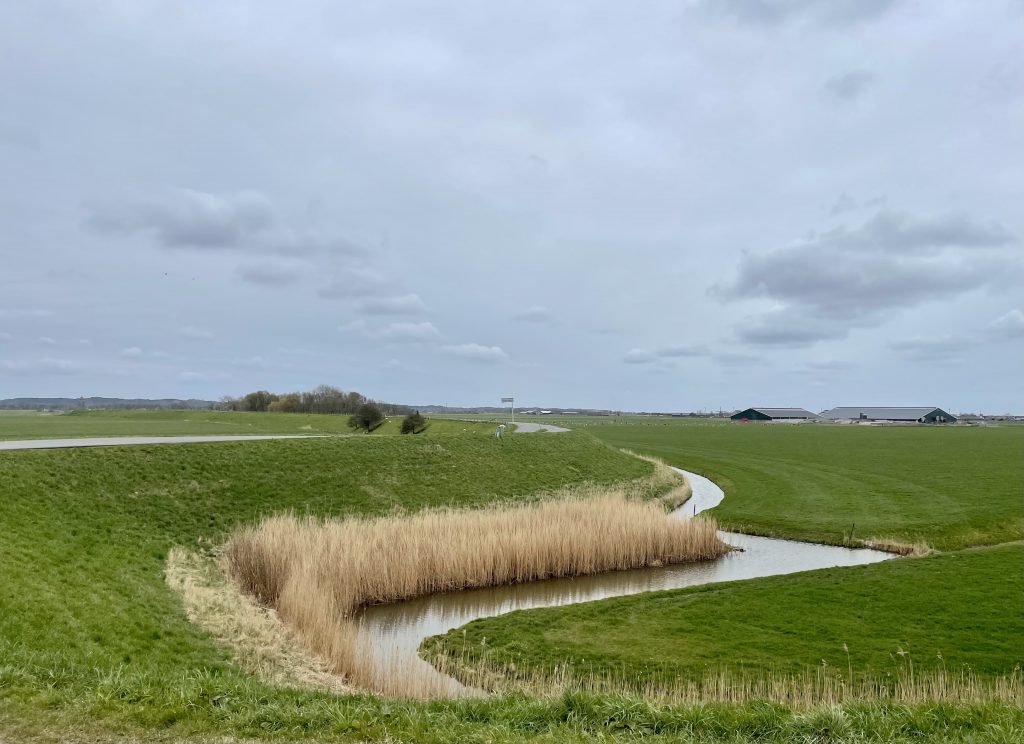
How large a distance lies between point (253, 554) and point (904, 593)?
18344mm

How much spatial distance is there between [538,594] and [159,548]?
11163 millimetres

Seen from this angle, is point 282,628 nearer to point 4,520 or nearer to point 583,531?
point 4,520

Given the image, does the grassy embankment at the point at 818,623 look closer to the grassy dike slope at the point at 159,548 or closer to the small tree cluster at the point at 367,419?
the grassy dike slope at the point at 159,548

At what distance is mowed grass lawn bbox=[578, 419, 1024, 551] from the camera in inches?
1152

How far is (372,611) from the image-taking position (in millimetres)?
18484

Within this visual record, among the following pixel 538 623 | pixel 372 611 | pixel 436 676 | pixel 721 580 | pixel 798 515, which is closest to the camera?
pixel 436 676

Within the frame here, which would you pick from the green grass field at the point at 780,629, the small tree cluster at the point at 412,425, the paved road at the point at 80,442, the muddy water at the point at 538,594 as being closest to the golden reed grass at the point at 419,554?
the muddy water at the point at 538,594

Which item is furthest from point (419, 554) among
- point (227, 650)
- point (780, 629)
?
point (780, 629)

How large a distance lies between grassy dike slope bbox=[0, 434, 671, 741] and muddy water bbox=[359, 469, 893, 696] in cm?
400

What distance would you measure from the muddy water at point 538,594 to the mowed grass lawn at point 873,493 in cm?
262

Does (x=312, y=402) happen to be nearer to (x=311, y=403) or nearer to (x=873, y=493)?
(x=311, y=403)

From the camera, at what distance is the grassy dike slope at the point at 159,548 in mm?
7359

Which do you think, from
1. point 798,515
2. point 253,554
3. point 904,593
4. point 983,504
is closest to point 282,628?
point 253,554

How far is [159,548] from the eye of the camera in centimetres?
1902
